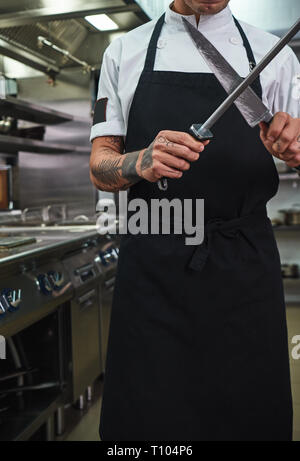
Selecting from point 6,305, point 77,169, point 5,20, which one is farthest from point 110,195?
point 6,305

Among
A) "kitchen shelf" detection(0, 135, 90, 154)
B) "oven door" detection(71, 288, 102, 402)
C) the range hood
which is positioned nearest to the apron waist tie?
"oven door" detection(71, 288, 102, 402)

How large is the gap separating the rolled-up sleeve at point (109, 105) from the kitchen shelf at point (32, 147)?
1711 mm

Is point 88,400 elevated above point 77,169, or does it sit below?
below

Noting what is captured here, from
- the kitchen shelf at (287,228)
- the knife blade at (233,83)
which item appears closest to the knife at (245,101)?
the knife blade at (233,83)

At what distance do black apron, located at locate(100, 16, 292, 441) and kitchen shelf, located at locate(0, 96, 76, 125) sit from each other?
195cm

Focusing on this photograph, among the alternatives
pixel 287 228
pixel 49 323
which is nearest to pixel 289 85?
pixel 49 323

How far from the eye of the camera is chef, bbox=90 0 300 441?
40.6 inches

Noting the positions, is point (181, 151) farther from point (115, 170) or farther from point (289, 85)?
point (289, 85)

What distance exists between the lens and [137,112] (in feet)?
3.64

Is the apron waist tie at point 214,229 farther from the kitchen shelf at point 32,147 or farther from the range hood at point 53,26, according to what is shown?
the kitchen shelf at point 32,147

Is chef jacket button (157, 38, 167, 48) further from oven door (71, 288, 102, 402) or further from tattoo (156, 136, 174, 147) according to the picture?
oven door (71, 288, 102, 402)

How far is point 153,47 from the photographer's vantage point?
114 centimetres
